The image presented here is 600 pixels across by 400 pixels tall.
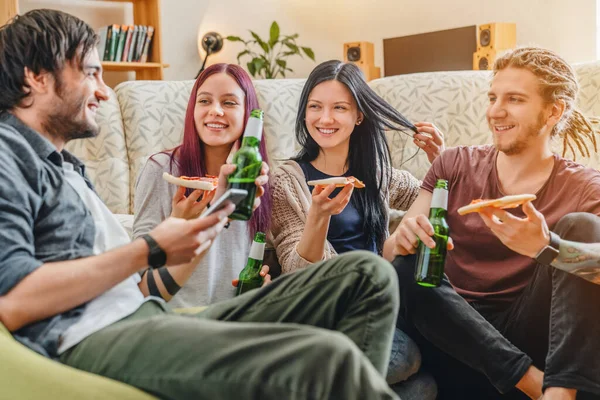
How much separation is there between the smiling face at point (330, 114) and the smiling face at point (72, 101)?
92cm

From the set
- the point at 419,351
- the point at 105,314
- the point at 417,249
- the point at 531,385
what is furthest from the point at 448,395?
the point at 105,314

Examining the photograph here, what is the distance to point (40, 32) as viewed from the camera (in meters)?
1.29

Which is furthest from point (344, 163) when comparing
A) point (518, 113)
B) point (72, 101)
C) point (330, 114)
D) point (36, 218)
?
point (36, 218)

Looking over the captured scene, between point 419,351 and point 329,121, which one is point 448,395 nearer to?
point 419,351

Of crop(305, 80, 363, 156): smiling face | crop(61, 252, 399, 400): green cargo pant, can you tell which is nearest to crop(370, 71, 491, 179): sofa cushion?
crop(305, 80, 363, 156): smiling face

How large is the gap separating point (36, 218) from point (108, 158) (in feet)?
4.95

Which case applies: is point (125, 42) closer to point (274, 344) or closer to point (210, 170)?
point (210, 170)

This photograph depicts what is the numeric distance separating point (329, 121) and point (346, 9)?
3.40 metres

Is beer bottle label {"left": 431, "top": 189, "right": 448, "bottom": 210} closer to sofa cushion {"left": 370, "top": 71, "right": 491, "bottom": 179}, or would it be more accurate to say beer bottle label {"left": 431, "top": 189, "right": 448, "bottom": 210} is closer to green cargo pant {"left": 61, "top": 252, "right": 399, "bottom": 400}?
green cargo pant {"left": 61, "top": 252, "right": 399, "bottom": 400}

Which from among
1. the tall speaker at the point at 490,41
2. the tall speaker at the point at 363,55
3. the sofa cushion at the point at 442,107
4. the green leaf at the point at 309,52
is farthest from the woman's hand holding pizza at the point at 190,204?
the green leaf at the point at 309,52

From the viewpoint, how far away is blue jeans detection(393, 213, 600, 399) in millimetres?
1523

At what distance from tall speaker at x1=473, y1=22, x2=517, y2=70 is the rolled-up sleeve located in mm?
3349

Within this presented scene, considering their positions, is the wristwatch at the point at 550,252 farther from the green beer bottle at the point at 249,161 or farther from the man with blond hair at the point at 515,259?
the green beer bottle at the point at 249,161

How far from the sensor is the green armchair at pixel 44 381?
1042 millimetres
